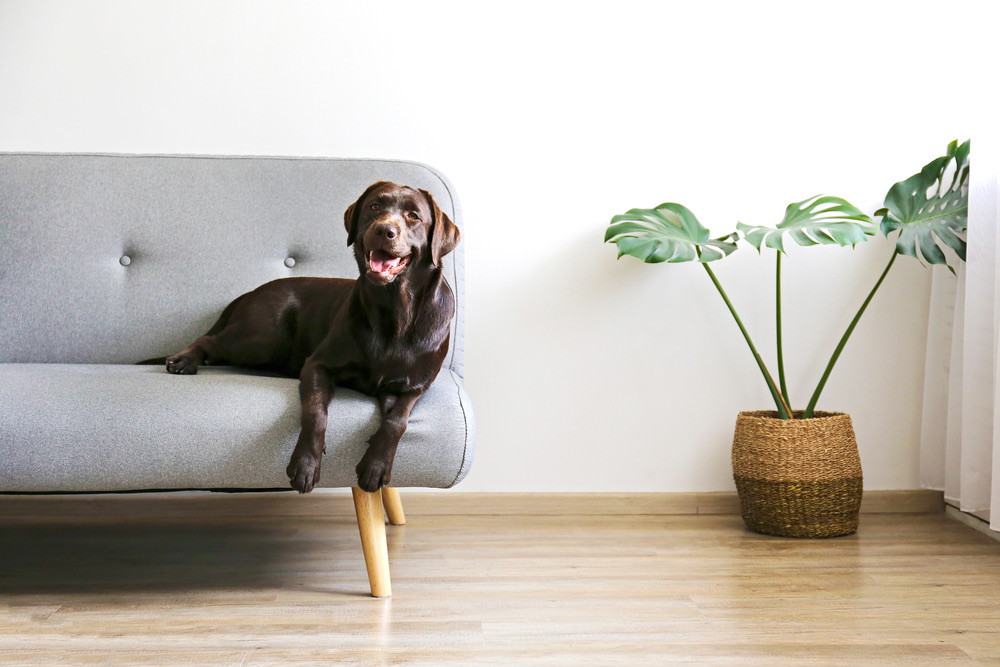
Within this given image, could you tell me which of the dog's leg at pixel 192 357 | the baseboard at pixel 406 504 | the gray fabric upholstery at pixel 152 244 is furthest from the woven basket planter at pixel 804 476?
the dog's leg at pixel 192 357

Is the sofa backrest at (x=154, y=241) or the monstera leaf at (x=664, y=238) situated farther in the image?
the monstera leaf at (x=664, y=238)

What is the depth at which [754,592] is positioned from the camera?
1.53m

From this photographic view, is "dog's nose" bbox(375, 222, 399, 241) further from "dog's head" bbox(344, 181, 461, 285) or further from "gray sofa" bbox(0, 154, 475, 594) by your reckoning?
"gray sofa" bbox(0, 154, 475, 594)

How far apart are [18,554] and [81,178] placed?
2.83ft

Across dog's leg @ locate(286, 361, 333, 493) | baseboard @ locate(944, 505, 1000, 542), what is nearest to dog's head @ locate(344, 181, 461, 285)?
dog's leg @ locate(286, 361, 333, 493)

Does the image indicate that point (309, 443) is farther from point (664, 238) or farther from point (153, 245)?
point (664, 238)

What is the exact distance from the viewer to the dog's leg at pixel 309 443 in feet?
4.31

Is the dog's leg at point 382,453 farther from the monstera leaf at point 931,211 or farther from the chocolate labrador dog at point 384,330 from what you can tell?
the monstera leaf at point 931,211

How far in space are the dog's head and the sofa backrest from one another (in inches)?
16.3

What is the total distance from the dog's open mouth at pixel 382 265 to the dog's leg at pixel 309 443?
0.23 m

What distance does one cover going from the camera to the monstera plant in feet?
6.28

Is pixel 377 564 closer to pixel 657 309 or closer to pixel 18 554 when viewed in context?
pixel 18 554

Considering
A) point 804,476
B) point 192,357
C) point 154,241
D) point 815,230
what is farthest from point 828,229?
point 154,241

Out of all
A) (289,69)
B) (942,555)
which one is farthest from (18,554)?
(942,555)
